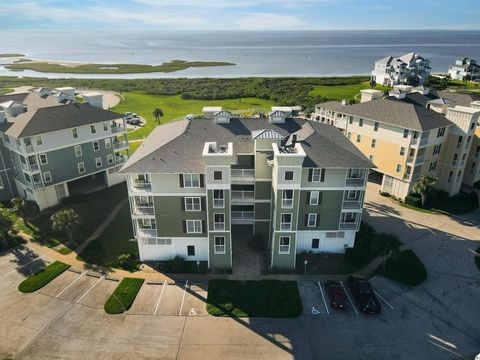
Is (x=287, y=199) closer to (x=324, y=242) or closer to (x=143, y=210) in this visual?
(x=324, y=242)

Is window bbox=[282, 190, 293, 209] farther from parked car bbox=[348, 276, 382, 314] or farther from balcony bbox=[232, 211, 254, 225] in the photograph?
parked car bbox=[348, 276, 382, 314]

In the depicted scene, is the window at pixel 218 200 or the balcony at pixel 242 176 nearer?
the window at pixel 218 200

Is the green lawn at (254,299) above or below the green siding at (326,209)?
below

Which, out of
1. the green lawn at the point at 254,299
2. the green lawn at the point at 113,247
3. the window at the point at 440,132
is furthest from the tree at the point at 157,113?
the green lawn at the point at 254,299

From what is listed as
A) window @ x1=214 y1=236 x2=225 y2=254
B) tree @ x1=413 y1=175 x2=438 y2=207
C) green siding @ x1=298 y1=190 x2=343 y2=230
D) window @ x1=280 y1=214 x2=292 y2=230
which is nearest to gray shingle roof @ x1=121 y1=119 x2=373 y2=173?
green siding @ x1=298 y1=190 x2=343 y2=230

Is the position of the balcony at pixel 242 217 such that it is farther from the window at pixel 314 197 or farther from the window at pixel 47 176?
the window at pixel 47 176

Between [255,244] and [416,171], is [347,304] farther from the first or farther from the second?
[416,171]
